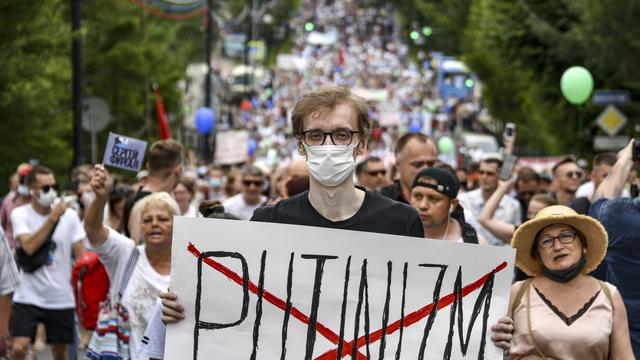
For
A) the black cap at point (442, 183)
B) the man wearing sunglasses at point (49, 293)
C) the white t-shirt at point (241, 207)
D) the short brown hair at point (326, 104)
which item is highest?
the short brown hair at point (326, 104)

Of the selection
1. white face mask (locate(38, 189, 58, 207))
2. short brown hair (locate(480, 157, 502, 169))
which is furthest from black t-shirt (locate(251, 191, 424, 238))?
short brown hair (locate(480, 157, 502, 169))

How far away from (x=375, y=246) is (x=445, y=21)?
227 ft

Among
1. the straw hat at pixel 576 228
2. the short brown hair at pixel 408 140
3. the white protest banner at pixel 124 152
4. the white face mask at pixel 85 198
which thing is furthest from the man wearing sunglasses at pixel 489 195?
the straw hat at pixel 576 228

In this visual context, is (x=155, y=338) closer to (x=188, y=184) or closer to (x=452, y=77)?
(x=188, y=184)

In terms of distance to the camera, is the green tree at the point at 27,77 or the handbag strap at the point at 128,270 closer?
the handbag strap at the point at 128,270

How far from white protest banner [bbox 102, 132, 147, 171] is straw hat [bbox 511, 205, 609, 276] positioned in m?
2.58

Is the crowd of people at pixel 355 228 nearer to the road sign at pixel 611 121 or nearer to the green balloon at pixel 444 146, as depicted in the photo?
the road sign at pixel 611 121

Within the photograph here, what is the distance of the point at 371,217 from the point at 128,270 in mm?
2771

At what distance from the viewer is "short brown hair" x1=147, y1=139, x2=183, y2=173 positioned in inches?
358

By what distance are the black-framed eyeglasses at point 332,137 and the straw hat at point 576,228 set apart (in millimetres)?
1337

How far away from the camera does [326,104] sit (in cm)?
502

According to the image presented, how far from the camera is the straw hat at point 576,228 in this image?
607cm

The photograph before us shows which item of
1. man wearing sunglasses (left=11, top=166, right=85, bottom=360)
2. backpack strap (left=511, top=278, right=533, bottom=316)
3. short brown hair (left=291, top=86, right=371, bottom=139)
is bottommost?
man wearing sunglasses (left=11, top=166, right=85, bottom=360)

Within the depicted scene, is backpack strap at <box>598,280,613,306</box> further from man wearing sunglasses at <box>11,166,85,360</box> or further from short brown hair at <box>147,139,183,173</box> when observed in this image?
man wearing sunglasses at <box>11,166,85,360</box>
